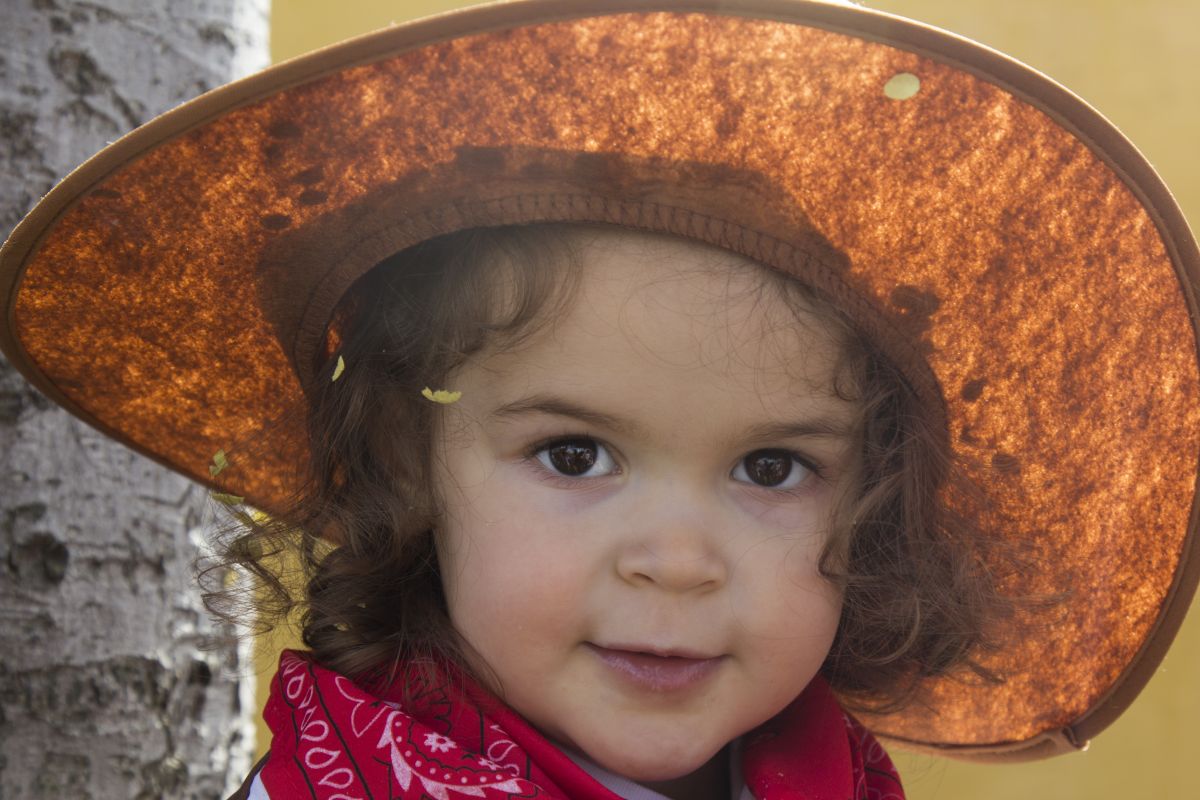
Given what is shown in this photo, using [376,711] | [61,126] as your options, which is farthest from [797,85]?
[61,126]

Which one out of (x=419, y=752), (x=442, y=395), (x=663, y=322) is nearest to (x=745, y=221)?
(x=663, y=322)

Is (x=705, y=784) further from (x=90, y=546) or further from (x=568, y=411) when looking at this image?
(x=90, y=546)

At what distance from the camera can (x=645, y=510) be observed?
4.33 feet

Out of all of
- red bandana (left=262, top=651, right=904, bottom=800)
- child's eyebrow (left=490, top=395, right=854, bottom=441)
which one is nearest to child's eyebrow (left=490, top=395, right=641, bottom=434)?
child's eyebrow (left=490, top=395, right=854, bottom=441)

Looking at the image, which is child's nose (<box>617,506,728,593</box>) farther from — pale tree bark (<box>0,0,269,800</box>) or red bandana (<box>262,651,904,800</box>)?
pale tree bark (<box>0,0,269,800</box>)

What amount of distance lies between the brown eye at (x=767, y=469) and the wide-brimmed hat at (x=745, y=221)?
0.53 ft

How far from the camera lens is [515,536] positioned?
1.34 meters

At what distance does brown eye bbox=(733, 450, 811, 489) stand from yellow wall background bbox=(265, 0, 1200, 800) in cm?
222

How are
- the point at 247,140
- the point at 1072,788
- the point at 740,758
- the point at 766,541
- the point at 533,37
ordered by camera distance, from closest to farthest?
the point at 533,37, the point at 247,140, the point at 766,541, the point at 740,758, the point at 1072,788

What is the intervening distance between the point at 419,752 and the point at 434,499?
11.2 inches

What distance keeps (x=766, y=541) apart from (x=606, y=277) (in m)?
0.31

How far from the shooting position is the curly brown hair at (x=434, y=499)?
4.62 feet

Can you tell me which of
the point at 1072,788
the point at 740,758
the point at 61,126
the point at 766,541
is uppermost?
the point at 61,126

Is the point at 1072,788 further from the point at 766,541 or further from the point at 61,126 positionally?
the point at 61,126
